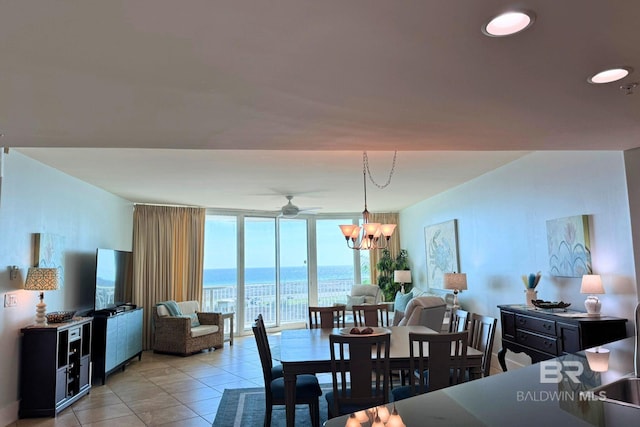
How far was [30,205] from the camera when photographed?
433 centimetres

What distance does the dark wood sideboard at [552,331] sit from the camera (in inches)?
137

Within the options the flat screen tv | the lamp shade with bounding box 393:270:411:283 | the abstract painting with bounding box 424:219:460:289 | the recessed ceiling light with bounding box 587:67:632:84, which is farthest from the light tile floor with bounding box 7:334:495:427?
the recessed ceiling light with bounding box 587:67:632:84

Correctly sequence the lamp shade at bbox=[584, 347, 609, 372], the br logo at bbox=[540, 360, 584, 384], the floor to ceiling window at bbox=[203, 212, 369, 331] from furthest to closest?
the floor to ceiling window at bbox=[203, 212, 369, 331]
the lamp shade at bbox=[584, 347, 609, 372]
the br logo at bbox=[540, 360, 584, 384]

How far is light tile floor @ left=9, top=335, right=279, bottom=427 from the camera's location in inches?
158

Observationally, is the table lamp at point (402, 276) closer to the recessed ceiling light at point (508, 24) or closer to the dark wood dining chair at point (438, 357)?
the dark wood dining chair at point (438, 357)

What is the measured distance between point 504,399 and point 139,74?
82.4 inches

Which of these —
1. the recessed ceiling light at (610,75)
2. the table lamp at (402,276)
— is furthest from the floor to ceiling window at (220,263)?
the recessed ceiling light at (610,75)

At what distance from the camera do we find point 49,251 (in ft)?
15.1

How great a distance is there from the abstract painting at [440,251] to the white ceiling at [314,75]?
11.2ft

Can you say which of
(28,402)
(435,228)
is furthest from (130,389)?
(435,228)

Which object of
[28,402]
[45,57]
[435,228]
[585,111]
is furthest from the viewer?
[435,228]

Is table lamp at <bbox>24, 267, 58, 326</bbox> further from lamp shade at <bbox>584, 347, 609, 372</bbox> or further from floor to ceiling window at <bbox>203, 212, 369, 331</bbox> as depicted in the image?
lamp shade at <bbox>584, 347, 609, 372</bbox>

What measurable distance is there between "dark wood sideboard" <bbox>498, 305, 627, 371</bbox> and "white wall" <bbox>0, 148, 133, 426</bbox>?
4.96 meters

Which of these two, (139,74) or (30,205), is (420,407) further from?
(30,205)
